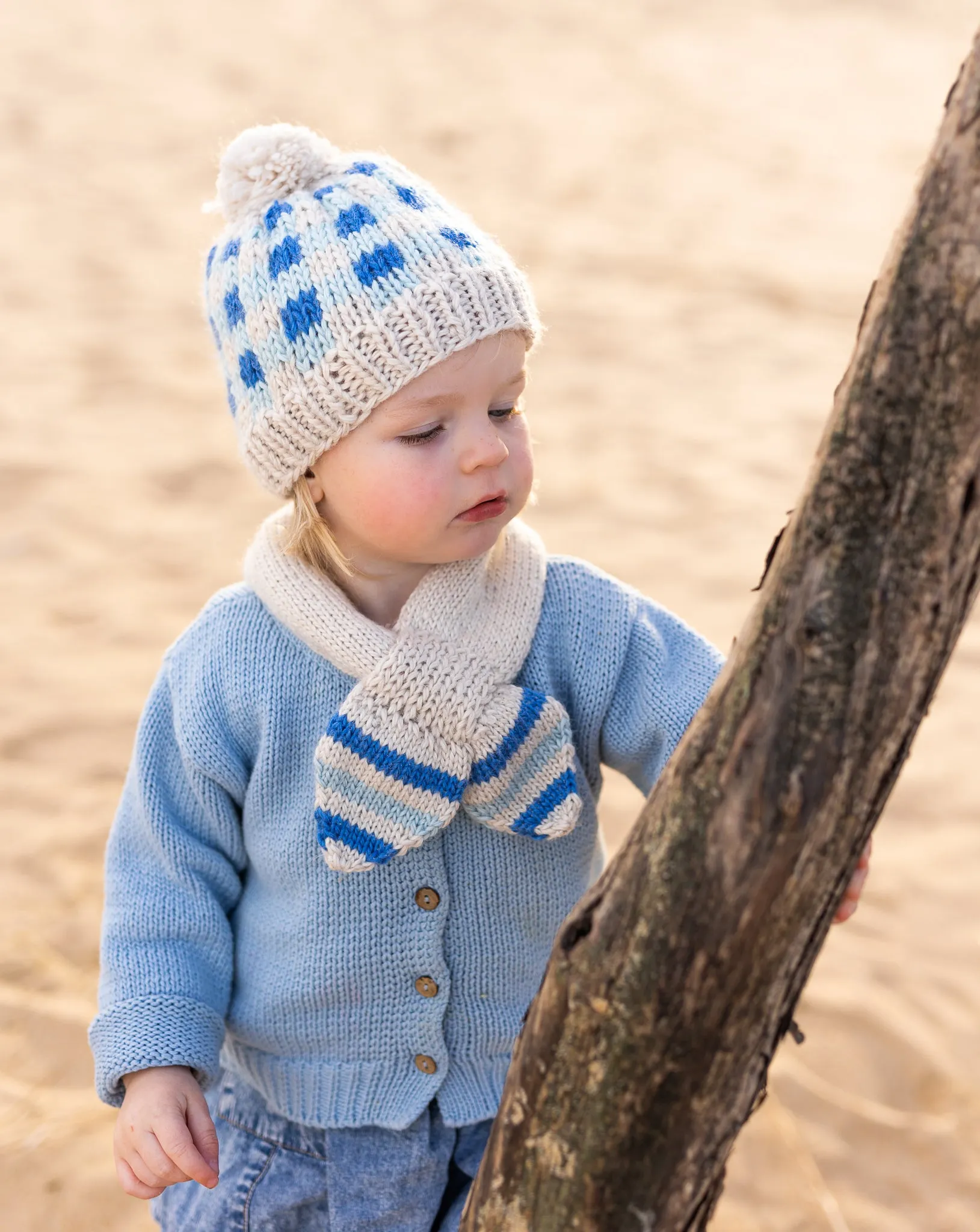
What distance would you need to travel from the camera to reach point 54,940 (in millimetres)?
2699

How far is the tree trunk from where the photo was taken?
39.7 inches

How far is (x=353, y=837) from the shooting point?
5.31 feet

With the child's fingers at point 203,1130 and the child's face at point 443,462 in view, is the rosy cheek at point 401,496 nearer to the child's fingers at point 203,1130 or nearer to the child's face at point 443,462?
the child's face at point 443,462

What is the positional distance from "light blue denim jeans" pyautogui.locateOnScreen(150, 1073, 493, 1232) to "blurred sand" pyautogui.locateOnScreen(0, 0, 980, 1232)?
0.53 m

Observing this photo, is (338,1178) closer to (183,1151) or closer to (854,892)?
(183,1151)

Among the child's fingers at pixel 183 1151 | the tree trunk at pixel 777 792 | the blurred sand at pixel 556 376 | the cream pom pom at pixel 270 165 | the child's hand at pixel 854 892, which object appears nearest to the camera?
the tree trunk at pixel 777 792

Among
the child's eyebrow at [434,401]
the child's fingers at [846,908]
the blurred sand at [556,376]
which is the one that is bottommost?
the blurred sand at [556,376]

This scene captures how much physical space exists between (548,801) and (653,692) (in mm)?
202

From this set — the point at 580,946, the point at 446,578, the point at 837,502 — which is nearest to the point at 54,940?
the point at 446,578

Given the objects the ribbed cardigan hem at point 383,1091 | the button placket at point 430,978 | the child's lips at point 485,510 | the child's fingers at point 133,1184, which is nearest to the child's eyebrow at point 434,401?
the child's lips at point 485,510

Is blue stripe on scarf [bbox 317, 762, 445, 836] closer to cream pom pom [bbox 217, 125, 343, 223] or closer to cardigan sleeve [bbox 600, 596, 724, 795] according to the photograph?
cardigan sleeve [bbox 600, 596, 724, 795]

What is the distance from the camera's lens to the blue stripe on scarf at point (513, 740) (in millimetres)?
1646

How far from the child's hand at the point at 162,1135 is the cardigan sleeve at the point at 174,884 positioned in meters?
0.03

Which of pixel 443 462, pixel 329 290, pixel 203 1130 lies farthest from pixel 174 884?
pixel 329 290
